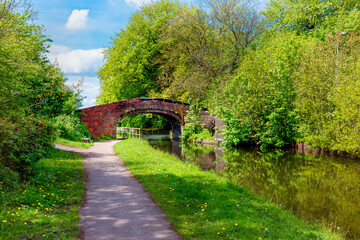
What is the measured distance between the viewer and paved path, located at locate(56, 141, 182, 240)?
542cm

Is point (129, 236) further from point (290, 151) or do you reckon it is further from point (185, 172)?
point (290, 151)

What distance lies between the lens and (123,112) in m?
29.5

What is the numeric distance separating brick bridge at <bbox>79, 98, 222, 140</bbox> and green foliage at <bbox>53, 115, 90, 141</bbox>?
4.37 ft

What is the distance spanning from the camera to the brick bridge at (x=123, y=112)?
2831 cm

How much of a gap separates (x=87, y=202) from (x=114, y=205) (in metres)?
0.84

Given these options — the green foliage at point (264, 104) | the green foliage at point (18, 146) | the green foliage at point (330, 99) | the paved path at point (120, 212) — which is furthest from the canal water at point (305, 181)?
the green foliage at point (18, 146)

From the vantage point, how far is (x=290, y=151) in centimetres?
2028

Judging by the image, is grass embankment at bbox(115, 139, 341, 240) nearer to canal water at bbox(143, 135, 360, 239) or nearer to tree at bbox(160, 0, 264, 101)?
canal water at bbox(143, 135, 360, 239)

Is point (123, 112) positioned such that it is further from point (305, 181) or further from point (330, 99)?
point (305, 181)

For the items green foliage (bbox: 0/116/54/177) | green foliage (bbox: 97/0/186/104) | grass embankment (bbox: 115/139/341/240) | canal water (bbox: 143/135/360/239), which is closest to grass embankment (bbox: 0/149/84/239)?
green foliage (bbox: 0/116/54/177)

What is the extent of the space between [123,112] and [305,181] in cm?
2095

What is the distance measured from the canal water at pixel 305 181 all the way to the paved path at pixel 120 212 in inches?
164

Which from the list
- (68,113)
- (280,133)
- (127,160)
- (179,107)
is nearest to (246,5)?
(179,107)

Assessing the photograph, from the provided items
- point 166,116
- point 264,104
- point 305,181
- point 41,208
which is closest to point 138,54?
point 166,116
